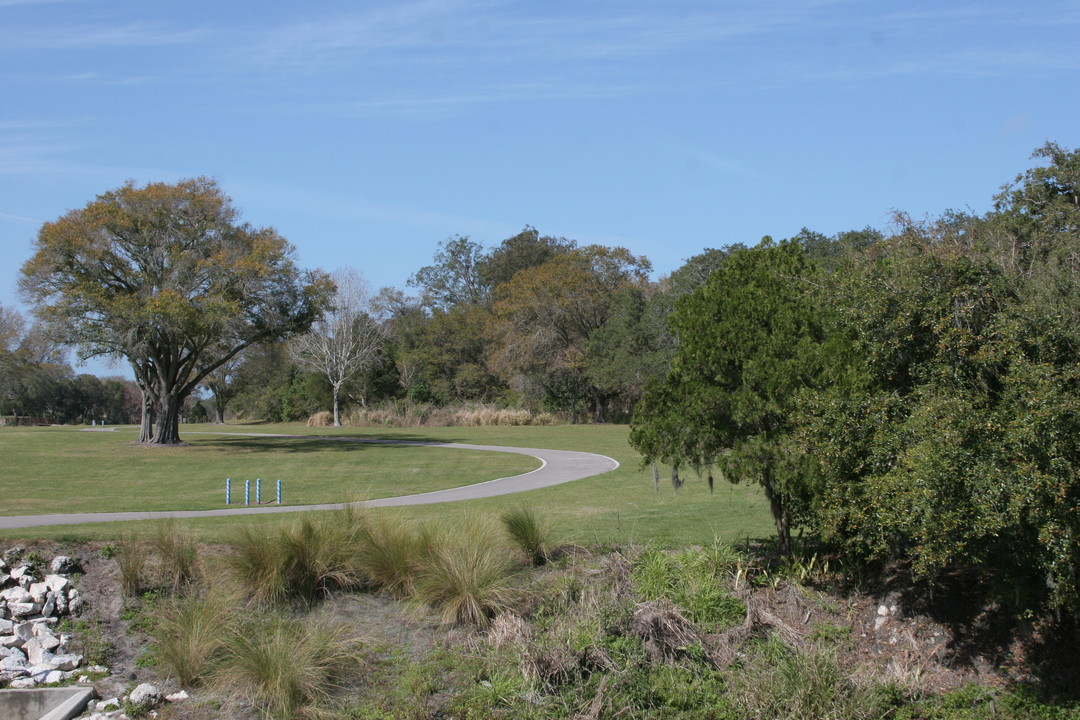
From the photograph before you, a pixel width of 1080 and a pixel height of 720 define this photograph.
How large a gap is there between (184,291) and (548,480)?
16.8 metres

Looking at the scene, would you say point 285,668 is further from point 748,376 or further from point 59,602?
point 748,376

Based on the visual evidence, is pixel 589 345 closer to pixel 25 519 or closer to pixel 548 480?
pixel 548 480

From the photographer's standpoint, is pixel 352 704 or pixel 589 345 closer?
pixel 352 704

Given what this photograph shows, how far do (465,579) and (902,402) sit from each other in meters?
5.16

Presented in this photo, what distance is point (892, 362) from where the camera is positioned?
944 cm

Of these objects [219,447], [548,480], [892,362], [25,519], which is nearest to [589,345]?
[219,447]

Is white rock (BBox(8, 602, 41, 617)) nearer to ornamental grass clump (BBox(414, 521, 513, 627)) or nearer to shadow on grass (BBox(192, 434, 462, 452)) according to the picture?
ornamental grass clump (BBox(414, 521, 513, 627))

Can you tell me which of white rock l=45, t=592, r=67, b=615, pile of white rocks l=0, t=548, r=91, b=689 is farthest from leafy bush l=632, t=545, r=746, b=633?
white rock l=45, t=592, r=67, b=615

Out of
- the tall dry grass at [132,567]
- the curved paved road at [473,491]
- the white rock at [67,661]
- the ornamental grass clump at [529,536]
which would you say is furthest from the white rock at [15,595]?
the ornamental grass clump at [529,536]

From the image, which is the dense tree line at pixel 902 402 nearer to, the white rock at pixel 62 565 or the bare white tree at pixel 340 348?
the white rock at pixel 62 565

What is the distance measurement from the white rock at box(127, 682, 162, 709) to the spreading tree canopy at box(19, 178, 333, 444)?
76.7 feet

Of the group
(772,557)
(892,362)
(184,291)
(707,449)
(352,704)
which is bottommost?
(352,704)

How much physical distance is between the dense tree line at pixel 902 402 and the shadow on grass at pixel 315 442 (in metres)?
24.8

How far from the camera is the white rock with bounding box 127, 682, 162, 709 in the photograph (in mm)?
8977
